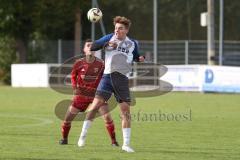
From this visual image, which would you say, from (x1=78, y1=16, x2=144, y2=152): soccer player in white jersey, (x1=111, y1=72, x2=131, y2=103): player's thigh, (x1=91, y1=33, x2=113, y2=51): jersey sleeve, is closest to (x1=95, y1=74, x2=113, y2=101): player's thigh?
(x1=78, y1=16, x2=144, y2=152): soccer player in white jersey

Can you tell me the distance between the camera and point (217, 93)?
32031 mm

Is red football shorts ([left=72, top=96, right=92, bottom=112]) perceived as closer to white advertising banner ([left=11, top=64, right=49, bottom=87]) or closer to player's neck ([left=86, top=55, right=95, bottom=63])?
player's neck ([left=86, top=55, right=95, bottom=63])

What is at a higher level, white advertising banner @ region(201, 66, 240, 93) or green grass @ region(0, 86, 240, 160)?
white advertising banner @ region(201, 66, 240, 93)

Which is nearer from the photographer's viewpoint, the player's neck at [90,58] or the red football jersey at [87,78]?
the red football jersey at [87,78]

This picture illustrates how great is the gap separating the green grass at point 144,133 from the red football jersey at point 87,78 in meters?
0.89

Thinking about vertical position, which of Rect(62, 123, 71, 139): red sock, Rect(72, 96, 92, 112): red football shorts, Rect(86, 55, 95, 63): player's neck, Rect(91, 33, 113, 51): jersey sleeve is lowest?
Rect(62, 123, 71, 139): red sock

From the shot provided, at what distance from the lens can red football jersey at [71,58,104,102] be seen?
13.4 m

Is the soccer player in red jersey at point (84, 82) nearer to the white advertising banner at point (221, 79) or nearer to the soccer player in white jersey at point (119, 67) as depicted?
the soccer player in white jersey at point (119, 67)

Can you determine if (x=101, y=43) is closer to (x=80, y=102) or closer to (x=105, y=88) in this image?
(x=105, y=88)

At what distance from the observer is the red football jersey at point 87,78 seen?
43.8ft

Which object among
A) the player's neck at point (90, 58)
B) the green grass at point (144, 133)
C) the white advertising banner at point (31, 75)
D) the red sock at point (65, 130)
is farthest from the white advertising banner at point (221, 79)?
the red sock at point (65, 130)

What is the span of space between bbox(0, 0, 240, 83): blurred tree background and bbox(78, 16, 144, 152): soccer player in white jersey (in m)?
25.5

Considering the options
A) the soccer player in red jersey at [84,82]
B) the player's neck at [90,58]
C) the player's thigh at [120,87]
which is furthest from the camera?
the player's neck at [90,58]

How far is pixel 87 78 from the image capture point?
13.4 meters
